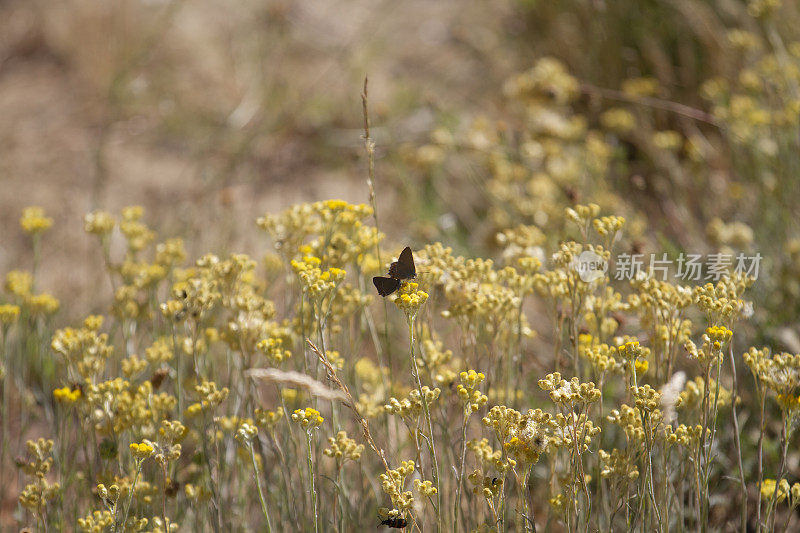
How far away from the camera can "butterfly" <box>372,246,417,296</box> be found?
1.75 m

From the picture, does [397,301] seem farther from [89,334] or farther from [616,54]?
[616,54]

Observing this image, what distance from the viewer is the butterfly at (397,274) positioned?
175cm

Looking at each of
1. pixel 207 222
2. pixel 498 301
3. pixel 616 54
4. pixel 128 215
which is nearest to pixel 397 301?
pixel 498 301

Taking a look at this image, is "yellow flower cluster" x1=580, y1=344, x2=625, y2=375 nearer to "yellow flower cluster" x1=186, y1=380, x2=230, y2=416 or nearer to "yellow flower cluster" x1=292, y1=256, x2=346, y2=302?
Result: "yellow flower cluster" x1=292, y1=256, x2=346, y2=302

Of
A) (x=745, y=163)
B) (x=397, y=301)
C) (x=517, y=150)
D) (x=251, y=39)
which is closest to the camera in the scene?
(x=397, y=301)

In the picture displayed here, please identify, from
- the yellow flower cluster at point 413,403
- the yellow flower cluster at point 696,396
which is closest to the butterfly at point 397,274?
the yellow flower cluster at point 413,403

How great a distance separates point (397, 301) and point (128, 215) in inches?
54.1

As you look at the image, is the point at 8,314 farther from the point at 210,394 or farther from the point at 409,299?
the point at 409,299

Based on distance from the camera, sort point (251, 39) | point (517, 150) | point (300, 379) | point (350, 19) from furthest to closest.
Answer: point (350, 19)
point (251, 39)
point (517, 150)
point (300, 379)

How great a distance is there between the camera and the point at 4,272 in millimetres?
4238

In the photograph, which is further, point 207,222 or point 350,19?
point 350,19

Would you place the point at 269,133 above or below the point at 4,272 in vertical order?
above

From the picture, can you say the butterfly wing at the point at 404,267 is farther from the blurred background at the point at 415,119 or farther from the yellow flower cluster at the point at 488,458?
the blurred background at the point at 415,119

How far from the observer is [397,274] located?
1.79 metres
